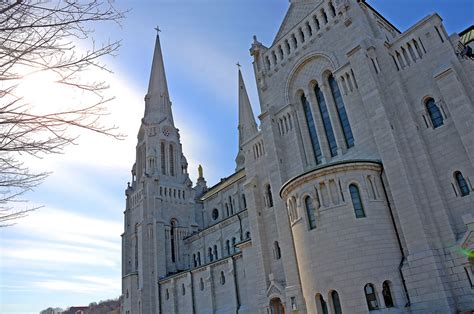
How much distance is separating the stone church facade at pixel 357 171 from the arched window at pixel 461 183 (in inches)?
1.9

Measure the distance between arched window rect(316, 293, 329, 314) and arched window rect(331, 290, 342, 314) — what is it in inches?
22.3

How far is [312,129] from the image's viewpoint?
23141 mm

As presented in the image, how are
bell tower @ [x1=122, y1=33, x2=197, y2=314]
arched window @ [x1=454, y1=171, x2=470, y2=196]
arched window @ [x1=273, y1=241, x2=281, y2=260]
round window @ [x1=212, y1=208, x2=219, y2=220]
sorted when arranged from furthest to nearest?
round window @ [x1=212, y1=208, x2=219, y2=220]
bell tower @ [x1=122, y1=33, x2=197, y2=314]
arched window @ [x1=273, y1=241, x2=281, y2=260]
arched window @ [x1=454, y1=171, x2=470, y2=196]

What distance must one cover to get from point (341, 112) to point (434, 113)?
5.53 meters

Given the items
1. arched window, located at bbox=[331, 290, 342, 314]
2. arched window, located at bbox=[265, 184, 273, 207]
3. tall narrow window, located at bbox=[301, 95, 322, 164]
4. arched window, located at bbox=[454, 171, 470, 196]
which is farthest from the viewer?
arched window, located at bbox=[265, 184, 273, 207]

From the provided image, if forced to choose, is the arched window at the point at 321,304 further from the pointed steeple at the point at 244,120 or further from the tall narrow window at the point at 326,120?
the pointed steeple at the point at 244,120

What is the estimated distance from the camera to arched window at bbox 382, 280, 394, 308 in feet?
50.5

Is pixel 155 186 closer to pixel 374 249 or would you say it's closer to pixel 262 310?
pixel 262 310

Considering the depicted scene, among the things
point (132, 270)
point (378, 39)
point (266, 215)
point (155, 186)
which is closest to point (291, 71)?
point (378, 39)

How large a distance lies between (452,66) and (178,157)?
128ft

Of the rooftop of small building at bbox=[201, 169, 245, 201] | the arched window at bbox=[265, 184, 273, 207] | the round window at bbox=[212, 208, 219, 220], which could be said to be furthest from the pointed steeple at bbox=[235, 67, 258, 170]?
the arched window at bbox=[265, 184, 273, 207]

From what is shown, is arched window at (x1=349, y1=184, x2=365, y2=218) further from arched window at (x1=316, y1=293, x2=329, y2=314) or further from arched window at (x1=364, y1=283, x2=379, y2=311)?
arched window at (x1=316, y1=293, x2=329, y2=314)

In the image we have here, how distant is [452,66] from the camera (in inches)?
639

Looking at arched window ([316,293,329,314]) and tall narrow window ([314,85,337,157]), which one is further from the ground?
tall narrow window ([314,85,337,157])
